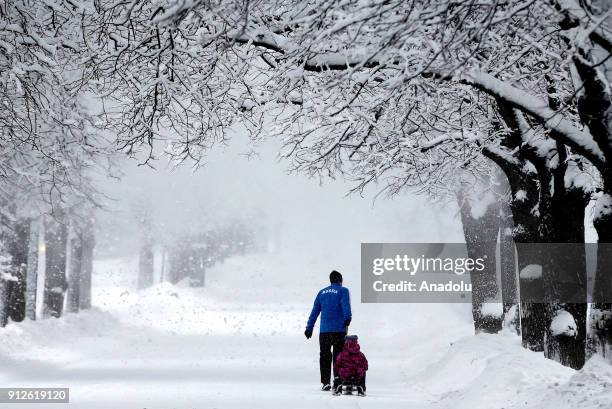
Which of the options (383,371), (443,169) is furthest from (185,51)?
(383,371)

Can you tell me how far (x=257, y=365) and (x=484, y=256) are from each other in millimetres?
5481

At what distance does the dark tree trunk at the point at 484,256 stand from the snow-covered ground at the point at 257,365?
104 centimetres

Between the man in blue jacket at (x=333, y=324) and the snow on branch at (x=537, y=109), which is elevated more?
the snow on branch at (x=537, y=109)

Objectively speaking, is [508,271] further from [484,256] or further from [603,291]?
[603,291]

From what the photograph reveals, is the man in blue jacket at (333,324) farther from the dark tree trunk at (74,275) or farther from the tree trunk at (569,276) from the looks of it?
the dark tree trunk at (74,275)

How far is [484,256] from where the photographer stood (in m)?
16.9

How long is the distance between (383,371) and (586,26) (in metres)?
10.9

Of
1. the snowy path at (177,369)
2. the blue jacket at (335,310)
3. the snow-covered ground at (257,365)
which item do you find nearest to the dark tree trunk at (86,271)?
the snow-covered ground at (257,365)

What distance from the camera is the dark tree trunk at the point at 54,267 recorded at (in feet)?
85.7

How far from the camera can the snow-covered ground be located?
31.3 feet

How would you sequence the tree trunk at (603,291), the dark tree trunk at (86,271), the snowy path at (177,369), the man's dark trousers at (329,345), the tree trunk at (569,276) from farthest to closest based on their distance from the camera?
the dark tree trunk at (86,271), the man's dark trousers at (329,345), the snowy path at (177,369), the tree trunk at (569,276), the tree trunk at (603,291)

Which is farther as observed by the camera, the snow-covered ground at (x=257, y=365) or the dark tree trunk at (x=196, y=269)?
the dark tree trunk at (x=196, y=269)

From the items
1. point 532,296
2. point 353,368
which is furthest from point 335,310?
point 532,296

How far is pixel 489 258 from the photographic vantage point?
55.8 feet
